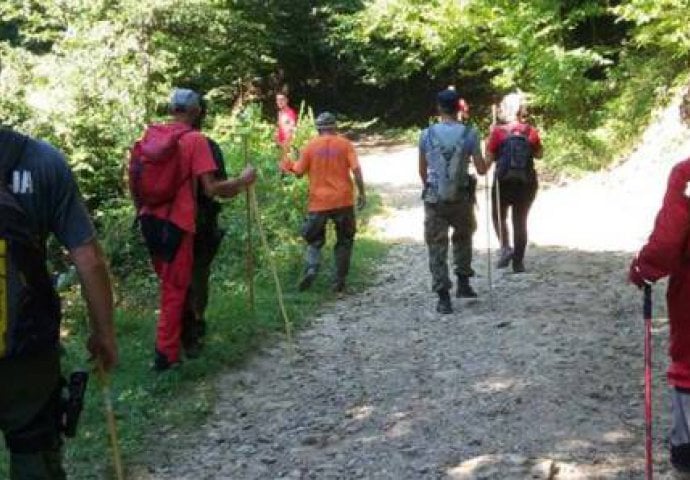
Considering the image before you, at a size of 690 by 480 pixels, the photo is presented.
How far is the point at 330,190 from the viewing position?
9.41 metres

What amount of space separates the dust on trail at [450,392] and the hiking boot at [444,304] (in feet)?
0.59

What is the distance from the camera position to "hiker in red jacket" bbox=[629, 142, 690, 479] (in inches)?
165

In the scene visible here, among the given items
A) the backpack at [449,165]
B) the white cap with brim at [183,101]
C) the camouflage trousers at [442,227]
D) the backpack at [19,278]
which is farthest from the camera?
the camouflage trousers at [442,227]

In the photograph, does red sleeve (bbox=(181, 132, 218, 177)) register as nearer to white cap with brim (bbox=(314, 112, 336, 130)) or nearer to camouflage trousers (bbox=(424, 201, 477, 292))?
camouflage trousers (bbox=(424, 201, 477, 292))

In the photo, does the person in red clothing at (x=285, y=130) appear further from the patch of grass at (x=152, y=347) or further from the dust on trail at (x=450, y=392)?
the dust on trail at (x=450, y=392)

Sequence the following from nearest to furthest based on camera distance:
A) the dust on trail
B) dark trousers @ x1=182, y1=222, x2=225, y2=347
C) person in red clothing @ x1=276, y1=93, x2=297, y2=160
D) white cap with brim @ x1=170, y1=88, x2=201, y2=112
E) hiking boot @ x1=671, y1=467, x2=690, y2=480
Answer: hiking boot @ x1=671, y1=467, x2=690, y2=480, the dust on trail, white cap with brim @ x1=170, y1=88, x2=201, y2=112, dark trousers @ x1=182, y1=222, x2=225, y2=347, person in red clothing @ x1=276, y1=93, x2=297, y2=160

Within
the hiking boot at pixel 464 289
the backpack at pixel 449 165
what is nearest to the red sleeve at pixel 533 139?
the backpack at pixel 449 165

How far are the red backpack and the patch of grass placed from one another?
52.7 inches

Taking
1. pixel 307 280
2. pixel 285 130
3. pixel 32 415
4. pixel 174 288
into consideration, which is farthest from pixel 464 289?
pixel 285 130

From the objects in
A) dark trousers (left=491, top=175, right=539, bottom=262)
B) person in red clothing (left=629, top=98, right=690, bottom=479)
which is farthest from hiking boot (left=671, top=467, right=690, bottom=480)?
dark trousers (left=491, top=175, right=539, bottom=262)

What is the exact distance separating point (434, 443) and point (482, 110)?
75.2 ft

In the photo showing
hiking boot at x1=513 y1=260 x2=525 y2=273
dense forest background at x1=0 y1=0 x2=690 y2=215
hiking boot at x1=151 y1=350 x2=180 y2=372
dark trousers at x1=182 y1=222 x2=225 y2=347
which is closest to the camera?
hiking boot at x1=151 y1=350 x2=180 y2=372

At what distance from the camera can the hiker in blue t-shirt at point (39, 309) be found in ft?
10.1

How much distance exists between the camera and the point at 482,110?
89.7 feet
